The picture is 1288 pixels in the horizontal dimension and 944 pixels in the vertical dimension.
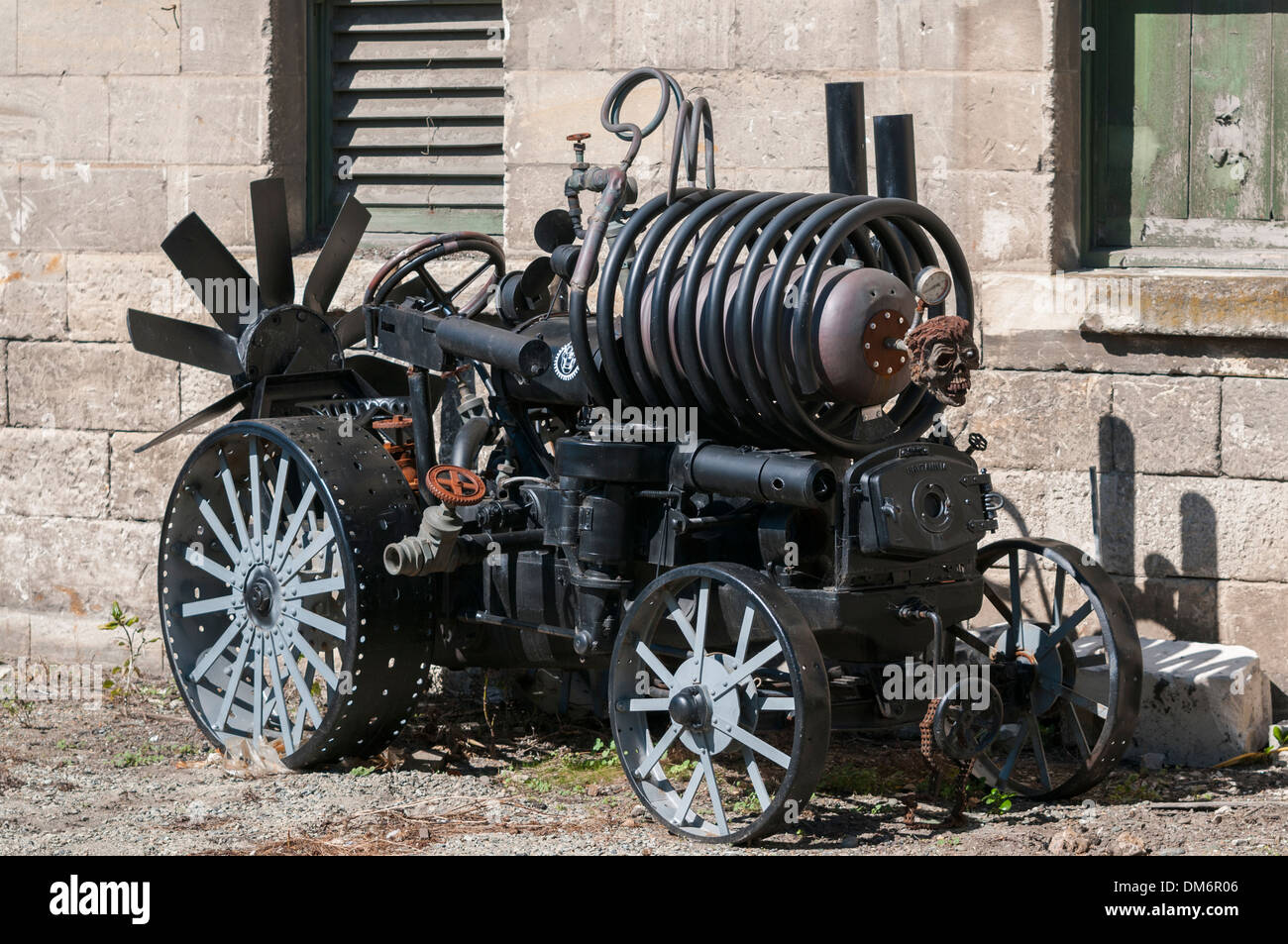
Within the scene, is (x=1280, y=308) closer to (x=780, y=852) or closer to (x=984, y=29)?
(x=984, y=29)

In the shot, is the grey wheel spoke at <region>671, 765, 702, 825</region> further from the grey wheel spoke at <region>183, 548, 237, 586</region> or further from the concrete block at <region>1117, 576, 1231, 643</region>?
the concrete block at <region>1117, 576, 1231, 643</region>

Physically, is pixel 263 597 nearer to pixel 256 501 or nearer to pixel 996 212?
pixel 256 501

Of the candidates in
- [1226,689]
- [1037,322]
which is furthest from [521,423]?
[1226,689]

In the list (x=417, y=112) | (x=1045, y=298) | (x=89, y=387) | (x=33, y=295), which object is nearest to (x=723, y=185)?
(x=1045, y=298)

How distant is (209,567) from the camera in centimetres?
651

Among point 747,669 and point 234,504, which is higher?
point 234,504

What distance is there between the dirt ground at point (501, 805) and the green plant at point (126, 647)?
0.87 m

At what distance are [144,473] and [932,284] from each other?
13.9 feet

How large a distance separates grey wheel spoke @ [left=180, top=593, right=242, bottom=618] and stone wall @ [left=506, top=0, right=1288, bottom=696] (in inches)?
95.6

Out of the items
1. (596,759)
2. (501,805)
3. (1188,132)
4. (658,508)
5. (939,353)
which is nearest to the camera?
(939,353)

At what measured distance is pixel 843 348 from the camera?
5133 mm

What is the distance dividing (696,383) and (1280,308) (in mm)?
2379

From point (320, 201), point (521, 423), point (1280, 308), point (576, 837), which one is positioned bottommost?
point (576, 837)

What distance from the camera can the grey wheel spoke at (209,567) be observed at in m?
6.41
